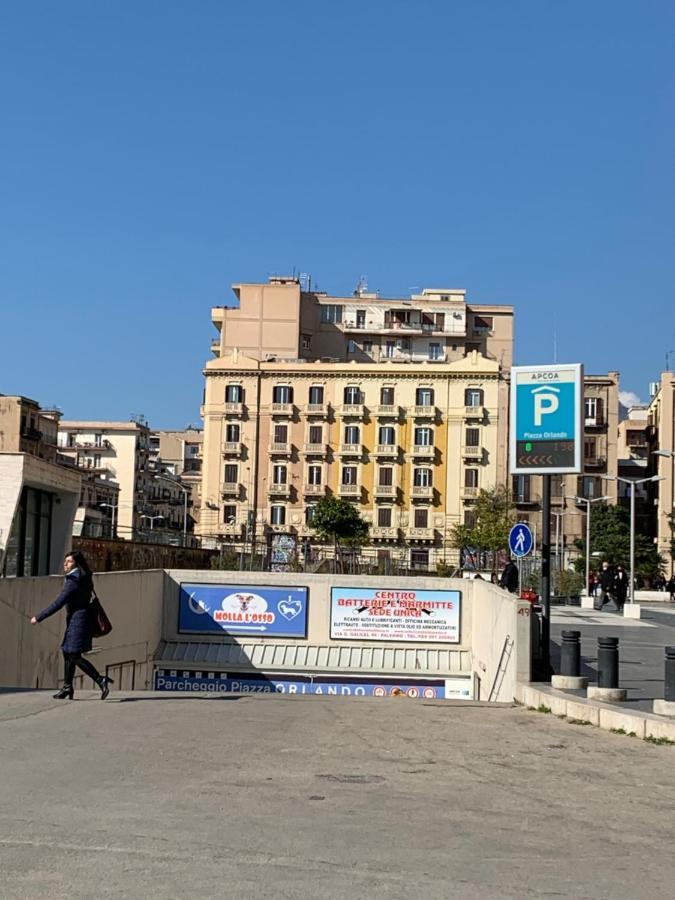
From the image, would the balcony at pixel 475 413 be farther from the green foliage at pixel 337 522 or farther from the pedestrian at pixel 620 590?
the pedestrian at pixel 620 590

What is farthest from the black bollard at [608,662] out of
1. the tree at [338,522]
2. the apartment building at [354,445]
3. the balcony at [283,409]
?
the balcony at [283,409]

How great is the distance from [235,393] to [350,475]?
10.9 m

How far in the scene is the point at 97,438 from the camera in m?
122

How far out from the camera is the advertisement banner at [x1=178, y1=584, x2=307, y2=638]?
3662 cm

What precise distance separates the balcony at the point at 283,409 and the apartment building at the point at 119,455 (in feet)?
109

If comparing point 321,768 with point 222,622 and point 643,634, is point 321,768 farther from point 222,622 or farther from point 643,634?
point 222,622

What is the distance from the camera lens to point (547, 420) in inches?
742

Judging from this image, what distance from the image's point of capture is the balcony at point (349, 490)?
87.8 meters

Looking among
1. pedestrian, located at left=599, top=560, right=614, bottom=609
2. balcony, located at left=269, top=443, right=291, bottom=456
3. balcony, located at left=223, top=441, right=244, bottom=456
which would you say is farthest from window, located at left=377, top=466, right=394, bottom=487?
pedestrian, located at left=599, top=560, right=614, bottom=609

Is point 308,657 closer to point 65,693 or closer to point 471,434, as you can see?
point 65,693

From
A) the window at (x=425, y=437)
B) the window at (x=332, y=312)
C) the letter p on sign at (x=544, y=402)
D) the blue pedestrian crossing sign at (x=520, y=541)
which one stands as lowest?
the blue pedestrian crossing sign at (x=520, y=541)

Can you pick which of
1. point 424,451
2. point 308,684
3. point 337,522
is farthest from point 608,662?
point 424,451

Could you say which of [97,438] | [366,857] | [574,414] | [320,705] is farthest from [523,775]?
[97,438]

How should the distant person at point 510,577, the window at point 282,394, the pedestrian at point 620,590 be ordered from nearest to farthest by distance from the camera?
the distant person at point 510,577 → the pedestrian at point 620,590 → the window at point 282,394
